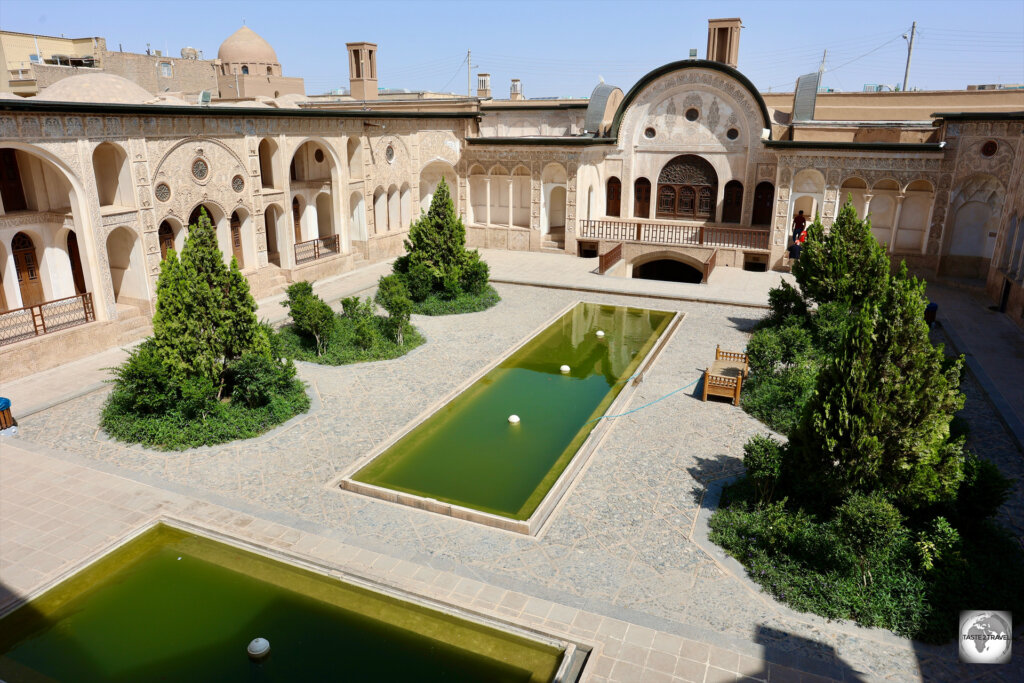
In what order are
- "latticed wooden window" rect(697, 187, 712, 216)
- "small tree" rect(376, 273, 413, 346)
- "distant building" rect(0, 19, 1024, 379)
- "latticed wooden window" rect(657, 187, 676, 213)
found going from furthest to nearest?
1. "latticed wooden window" rect(657, 187, 676, 213)
2. "latticed wooden window" rect(697, 187, 712, 216)
3. "small tree" rect(376, 273, 413, 346)
4. "distant building" rect(0, 19, 1024, 379)

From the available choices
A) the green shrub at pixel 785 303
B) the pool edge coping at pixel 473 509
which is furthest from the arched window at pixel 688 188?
the pool edge coping at pixel 473 509

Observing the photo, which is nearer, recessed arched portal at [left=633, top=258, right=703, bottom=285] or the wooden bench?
the wooden bench

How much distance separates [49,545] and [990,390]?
48.7 ft

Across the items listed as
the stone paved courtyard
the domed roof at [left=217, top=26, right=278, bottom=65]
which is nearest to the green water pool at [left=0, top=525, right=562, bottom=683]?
the stone paved courtyard

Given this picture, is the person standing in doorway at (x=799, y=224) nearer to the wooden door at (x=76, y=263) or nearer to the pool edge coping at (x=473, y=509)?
the pool edge coping at (x=473, y=509)

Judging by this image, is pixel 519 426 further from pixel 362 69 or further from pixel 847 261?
pixel 362 69

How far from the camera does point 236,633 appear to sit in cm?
701

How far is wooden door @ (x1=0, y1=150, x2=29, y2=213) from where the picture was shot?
1418 centimetres

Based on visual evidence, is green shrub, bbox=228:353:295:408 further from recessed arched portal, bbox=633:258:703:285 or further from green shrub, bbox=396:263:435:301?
recessed arched portal, bbox=633:258:703:285

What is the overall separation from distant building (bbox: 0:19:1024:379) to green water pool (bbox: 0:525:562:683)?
747 centimetres

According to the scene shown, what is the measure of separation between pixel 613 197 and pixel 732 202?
434 cm

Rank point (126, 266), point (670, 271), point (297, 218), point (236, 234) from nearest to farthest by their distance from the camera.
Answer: point (126, 266)
point (236, 234)
point (297, 218)
point (670, 271)

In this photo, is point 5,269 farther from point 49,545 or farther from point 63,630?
point 63,630

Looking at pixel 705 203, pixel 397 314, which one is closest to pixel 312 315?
pixel 397 314
